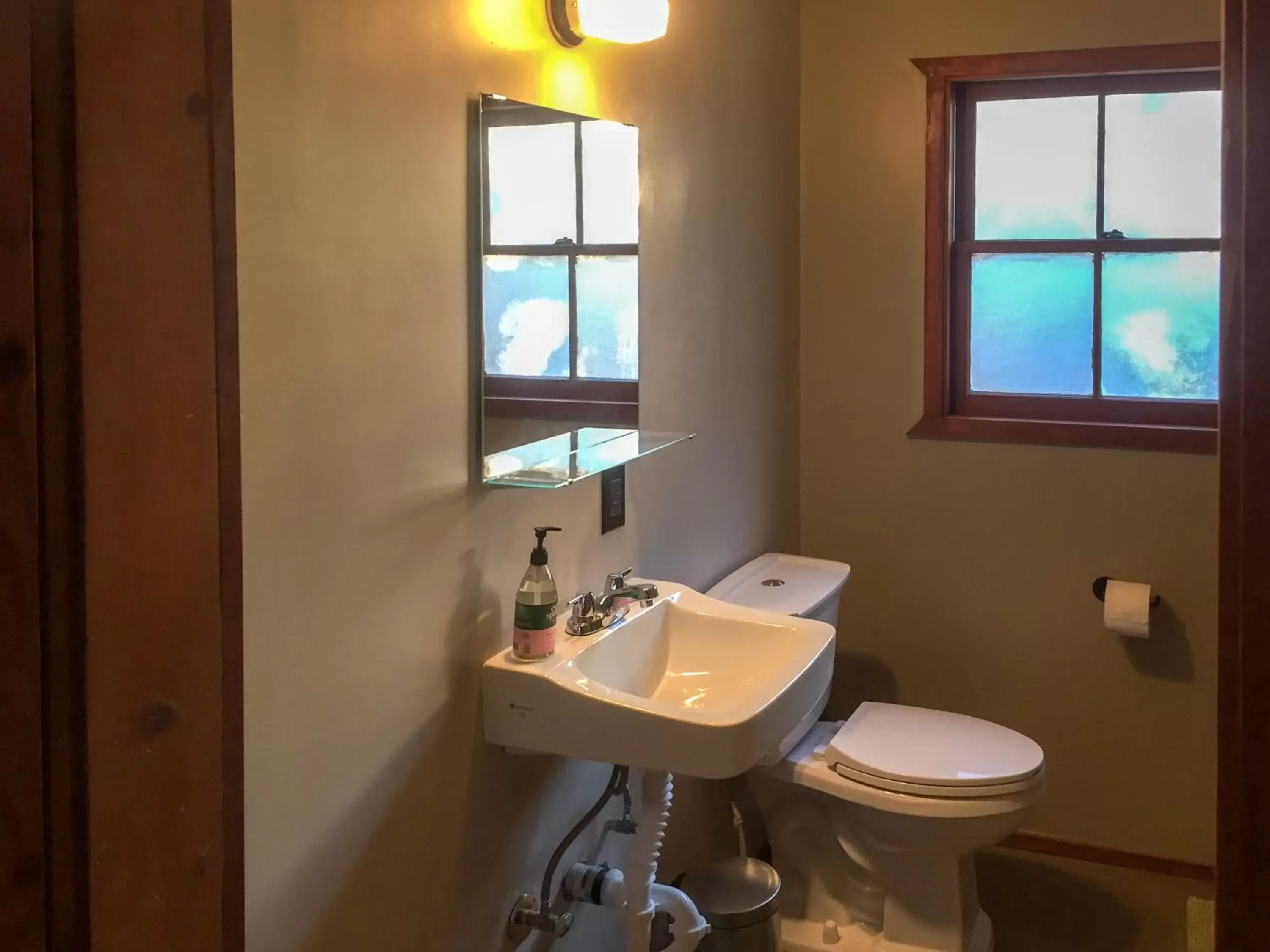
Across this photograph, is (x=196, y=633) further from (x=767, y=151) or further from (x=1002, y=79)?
(x=1002, y=79)

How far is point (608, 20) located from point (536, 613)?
89cm

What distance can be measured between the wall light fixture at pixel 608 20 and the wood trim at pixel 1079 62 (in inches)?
45.9

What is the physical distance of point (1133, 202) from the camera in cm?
279

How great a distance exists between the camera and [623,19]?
5.98ft

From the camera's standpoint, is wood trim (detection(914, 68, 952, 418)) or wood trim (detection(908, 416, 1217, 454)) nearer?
wood trim (detection(908, 416, 1217, 454))

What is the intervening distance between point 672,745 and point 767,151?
1.61m

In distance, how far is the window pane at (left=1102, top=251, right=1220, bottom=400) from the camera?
2.74 metres

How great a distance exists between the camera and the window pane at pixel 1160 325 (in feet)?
9.00

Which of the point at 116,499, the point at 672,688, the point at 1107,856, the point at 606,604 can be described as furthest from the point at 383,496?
the point at 1107,856

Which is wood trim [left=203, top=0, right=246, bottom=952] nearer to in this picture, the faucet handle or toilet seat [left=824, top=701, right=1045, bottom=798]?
the faucet handle

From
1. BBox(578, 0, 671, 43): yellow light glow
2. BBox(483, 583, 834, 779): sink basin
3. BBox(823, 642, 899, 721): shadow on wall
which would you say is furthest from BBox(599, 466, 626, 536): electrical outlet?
BBox(823, 642, 899, 721): shadow on wall

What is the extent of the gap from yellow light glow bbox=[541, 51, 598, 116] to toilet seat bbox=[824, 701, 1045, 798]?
127 cm

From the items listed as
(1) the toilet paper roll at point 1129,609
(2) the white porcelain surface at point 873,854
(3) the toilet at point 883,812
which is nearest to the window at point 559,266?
(3) the toilet at point 883,812

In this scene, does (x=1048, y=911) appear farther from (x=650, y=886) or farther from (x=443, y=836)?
(x=443, y=836)
